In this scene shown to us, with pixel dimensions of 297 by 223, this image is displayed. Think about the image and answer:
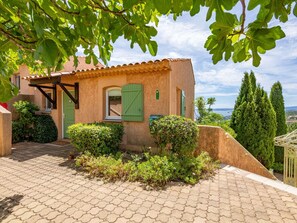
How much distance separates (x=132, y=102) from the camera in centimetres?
729

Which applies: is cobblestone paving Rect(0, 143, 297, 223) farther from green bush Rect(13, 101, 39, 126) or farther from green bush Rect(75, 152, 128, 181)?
green bush Rect(13, 101, 39, 126)

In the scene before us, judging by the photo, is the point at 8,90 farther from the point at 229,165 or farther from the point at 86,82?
the point at 86,82

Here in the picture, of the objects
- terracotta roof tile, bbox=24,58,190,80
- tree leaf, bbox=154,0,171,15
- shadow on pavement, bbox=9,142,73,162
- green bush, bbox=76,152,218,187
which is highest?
terracotta roof tile, bbox=24,58,190,80

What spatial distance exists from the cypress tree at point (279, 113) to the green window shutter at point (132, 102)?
11.0m

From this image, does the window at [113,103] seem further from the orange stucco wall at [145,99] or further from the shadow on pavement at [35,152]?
the shadow on pavement at [35,152]

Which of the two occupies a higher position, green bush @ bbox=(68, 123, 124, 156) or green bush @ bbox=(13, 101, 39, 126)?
green bush @ bbox=(13, 101, 39, 126)

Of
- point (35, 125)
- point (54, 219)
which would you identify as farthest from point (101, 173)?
point (35, 125)

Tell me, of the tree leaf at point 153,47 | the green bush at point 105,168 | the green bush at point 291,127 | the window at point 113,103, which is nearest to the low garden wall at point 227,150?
the green bush at point 105,168

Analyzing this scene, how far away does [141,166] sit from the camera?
5.04m

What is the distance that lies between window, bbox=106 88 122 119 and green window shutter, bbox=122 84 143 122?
75 centimetres

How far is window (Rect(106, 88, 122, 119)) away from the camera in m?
8.20

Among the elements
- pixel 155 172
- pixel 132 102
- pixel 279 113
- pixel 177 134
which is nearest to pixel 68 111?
pixel 132 102

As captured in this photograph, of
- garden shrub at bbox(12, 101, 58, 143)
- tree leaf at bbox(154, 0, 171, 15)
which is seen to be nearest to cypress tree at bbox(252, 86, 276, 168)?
tree leaf at bbox(154, 0, 171, 15)

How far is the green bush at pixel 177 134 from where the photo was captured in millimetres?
5734
